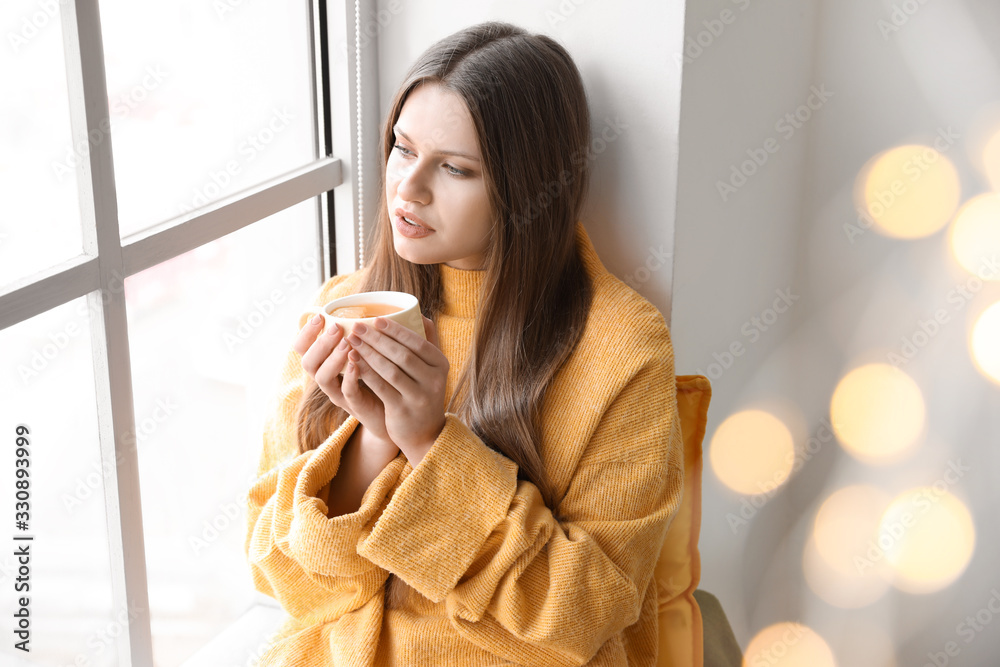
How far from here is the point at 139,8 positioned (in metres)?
1.06

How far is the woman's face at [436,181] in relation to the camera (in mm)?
1155

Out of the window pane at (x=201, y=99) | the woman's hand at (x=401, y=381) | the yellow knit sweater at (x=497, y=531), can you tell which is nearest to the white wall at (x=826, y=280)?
the yellow knit sweater at (x=497, y=531)

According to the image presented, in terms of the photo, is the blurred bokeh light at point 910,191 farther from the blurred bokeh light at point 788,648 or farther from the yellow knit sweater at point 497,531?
the blurred bokeh light at point 788,648

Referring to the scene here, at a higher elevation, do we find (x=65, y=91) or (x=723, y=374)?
(x=65, y=91)

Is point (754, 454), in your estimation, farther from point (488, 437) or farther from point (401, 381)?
point (401, 381)

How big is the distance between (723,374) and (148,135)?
1.14 m

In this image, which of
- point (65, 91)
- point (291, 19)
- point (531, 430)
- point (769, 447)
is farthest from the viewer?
point (769, 447)

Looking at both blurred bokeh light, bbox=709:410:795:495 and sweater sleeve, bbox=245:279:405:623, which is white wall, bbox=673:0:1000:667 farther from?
sweater sleeve, bbox=245:279:405:623

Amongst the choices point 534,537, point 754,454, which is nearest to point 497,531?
point 534,537

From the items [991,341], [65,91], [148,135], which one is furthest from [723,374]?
[65,91]

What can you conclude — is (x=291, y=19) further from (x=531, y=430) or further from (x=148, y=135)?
(x=531, y=430)

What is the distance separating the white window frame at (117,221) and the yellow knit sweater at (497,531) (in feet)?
0.60

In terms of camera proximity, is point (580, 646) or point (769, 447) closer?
point (580, 646)

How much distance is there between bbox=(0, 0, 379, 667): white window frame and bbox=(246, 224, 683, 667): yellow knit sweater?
0.18 m
